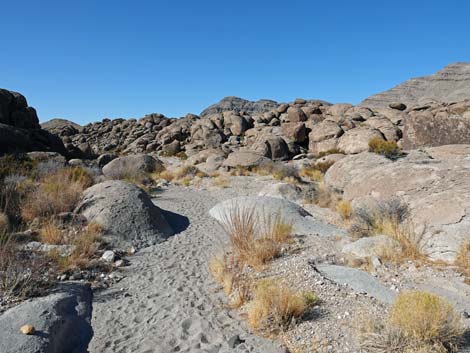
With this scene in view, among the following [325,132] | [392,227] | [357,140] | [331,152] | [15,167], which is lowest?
[392,227]

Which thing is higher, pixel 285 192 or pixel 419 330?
pixel 285 192

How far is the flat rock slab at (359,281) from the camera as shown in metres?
4.11

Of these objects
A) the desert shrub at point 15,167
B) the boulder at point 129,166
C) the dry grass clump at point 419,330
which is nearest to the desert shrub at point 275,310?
the dry grass clump at point 419,330

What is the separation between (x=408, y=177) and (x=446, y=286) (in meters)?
3.37

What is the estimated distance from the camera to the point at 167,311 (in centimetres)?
433

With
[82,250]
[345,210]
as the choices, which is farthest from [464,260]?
[82,250]

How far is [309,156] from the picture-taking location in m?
23.0

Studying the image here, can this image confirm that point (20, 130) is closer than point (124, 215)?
No

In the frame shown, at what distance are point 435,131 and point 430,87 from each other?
71.5 metres

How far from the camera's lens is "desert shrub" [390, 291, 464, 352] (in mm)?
2898

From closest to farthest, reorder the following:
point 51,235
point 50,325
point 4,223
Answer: point 50,325, point 51,235, point 4,223

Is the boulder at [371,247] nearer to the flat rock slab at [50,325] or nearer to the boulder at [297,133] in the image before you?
the flat rock slab at [50,325]

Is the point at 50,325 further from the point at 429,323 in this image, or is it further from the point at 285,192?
the point at 285,192

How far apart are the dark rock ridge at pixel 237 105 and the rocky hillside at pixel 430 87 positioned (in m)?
33.9
